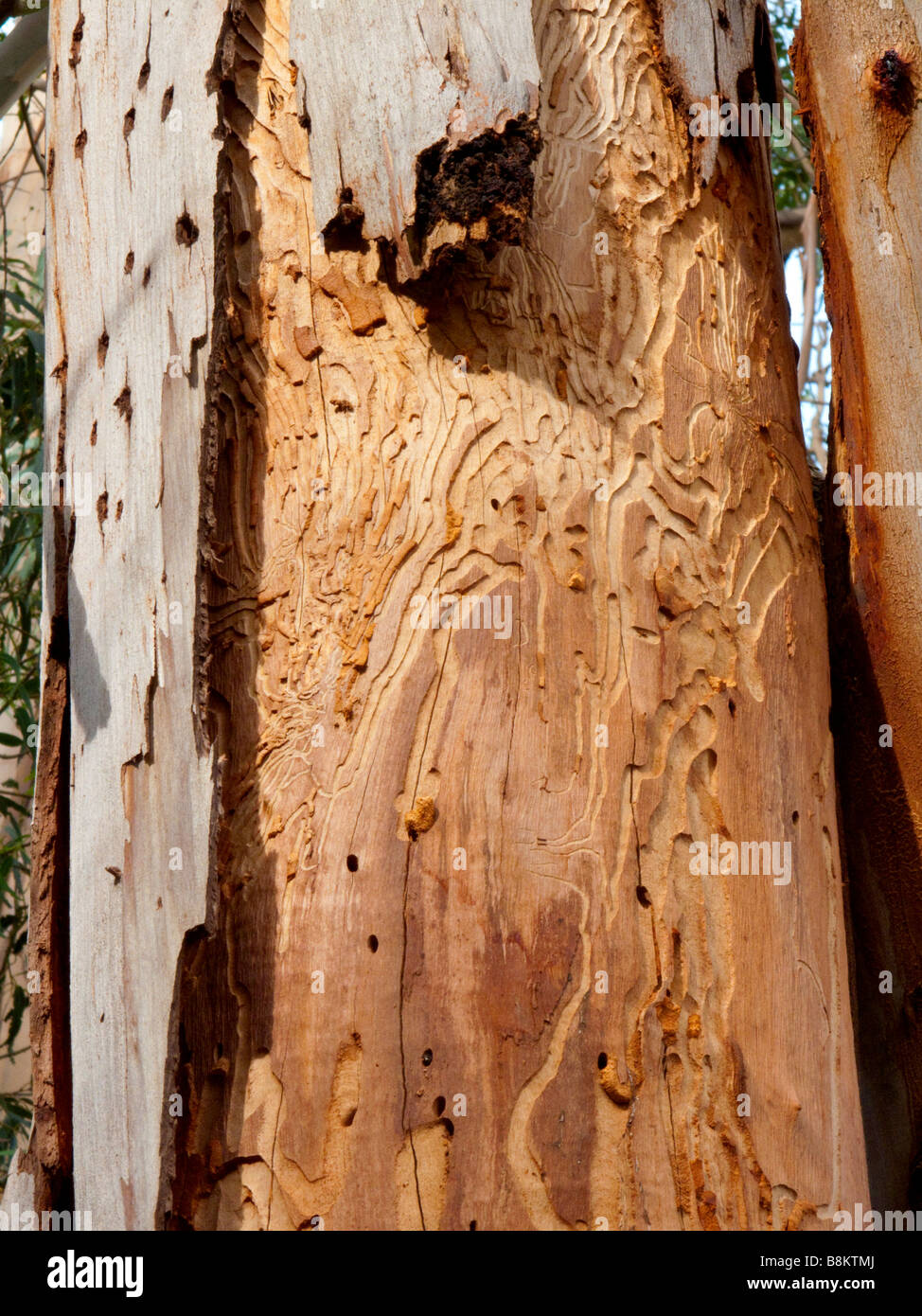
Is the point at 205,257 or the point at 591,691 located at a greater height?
the point at 205,257

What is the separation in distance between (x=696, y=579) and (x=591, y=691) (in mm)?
195

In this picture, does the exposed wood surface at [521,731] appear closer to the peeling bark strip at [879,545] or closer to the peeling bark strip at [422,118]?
the peeling bark strip at [422,118]

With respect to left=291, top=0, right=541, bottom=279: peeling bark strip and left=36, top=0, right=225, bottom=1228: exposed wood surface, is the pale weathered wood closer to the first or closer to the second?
left=291, top=0, right=541, bottom=279: peeling bark strip

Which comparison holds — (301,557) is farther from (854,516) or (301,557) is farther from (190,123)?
(854,516)

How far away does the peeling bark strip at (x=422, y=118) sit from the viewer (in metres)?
1.18

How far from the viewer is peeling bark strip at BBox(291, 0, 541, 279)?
118 cm

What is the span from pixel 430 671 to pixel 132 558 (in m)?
0.37

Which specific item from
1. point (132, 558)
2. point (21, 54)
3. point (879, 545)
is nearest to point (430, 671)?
point (132, 558)

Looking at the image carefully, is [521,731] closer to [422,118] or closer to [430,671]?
[430,671]

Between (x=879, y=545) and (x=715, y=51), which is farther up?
(x=715, y=51)

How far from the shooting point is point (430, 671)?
1.20 metres

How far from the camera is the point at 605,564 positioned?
126 cm
